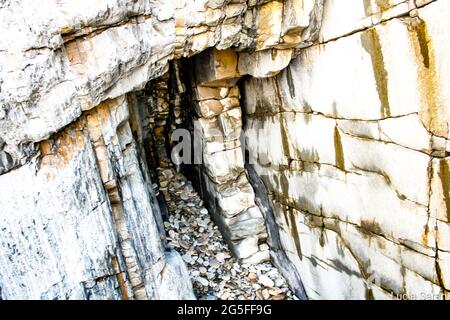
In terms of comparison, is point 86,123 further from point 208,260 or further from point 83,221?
point 208,260

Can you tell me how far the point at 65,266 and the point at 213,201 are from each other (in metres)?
3.18

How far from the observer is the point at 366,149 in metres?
4.32

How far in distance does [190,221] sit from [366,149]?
355cm

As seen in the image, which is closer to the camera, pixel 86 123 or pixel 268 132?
pixel 86 123

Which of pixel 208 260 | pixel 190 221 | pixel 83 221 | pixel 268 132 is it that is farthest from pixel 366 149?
pixel 190 221

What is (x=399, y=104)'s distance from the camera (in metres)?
3.81

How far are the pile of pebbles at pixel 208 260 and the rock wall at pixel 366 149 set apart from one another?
67 centimetres

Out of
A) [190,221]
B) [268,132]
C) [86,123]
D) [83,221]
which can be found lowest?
[190,221]

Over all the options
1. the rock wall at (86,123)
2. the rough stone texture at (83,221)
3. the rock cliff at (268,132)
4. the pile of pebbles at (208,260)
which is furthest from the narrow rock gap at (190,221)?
the rock wall at (86,123)

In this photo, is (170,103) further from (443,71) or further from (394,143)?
(443,71)

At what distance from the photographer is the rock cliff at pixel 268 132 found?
3467 mm

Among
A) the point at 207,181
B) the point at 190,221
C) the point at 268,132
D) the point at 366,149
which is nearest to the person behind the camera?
the point at 366,149

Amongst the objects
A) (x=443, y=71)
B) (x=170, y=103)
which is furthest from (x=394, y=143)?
(x=170, y=103)

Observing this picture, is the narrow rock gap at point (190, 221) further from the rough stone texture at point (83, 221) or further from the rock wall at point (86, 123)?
the rock wall at point (86, 123)
